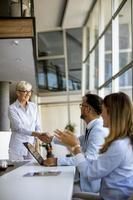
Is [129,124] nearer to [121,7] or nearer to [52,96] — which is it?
[121,7]

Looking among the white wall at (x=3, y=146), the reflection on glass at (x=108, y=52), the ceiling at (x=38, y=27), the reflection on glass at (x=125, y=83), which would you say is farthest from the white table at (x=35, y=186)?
the white wall at (x=3, y=146)

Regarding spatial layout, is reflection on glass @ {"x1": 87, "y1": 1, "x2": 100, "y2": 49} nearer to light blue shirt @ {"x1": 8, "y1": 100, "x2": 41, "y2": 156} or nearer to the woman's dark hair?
light blue shirt @ {"x1": 8, "y1": 100, "x2": 41, "y2": 156}

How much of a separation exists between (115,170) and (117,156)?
0.36 ft

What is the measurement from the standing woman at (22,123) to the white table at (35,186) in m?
1.03

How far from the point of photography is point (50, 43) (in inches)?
539

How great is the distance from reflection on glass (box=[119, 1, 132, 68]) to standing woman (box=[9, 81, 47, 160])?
3.57 m

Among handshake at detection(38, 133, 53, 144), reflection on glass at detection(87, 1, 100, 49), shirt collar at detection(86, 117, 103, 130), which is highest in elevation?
reflection on glass at detection(87, 1, 100, 49)

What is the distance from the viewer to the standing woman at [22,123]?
365 centimetres

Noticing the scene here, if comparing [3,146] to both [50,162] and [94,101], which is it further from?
[50,162]

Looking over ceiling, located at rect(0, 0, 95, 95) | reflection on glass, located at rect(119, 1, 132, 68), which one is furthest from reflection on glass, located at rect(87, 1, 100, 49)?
reflection on glass, located at rect(119, 1, 132, 68)

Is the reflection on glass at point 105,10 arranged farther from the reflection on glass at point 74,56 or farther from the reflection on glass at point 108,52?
the reflection on glass at point 74,56

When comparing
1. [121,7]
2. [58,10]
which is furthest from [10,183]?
[58,10]

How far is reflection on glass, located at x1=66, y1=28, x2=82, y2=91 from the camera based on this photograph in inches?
523

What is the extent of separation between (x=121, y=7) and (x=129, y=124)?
17.7ft
